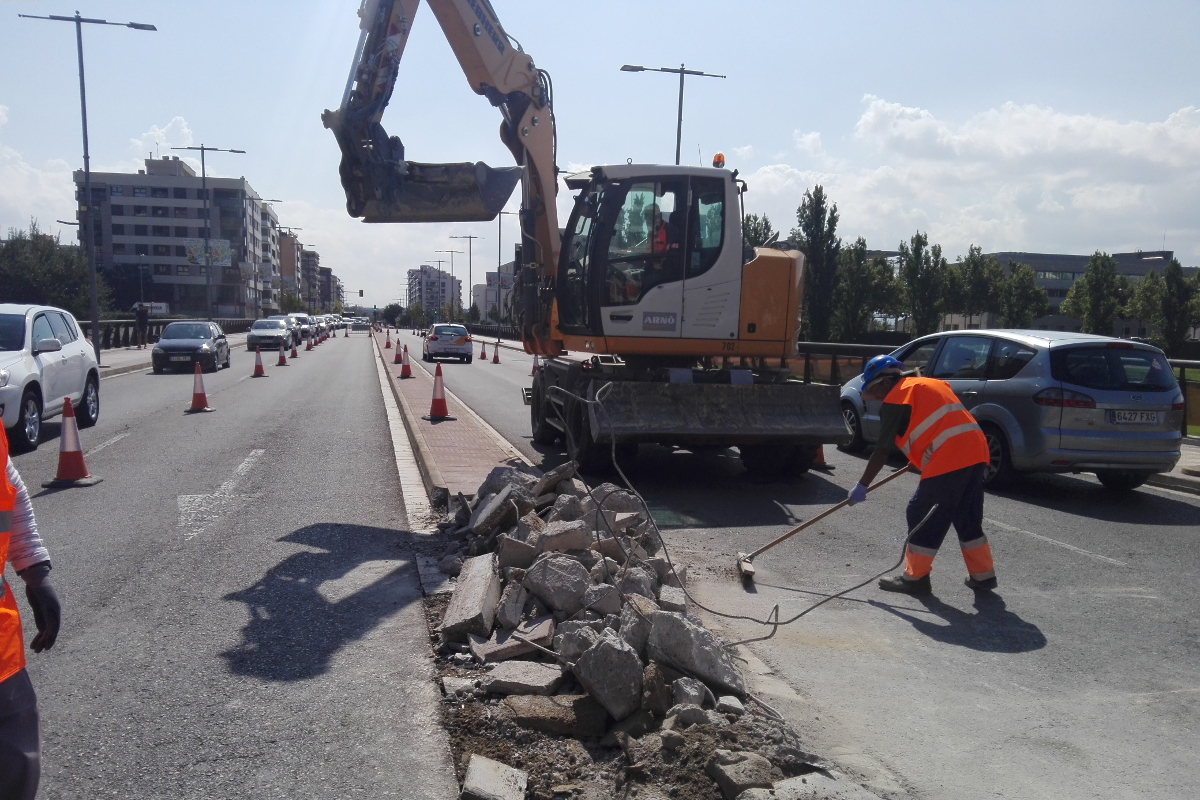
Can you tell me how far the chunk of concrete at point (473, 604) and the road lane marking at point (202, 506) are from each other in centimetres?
285

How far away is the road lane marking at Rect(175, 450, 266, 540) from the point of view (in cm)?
731

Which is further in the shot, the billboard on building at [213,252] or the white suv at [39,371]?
the billboard on building at [213,252]

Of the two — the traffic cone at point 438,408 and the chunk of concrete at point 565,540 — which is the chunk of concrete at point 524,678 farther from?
the traffic cone at point 438,408

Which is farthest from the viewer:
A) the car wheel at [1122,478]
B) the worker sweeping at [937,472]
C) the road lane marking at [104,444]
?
the road lane marking at [104,444]

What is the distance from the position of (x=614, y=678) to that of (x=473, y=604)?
129cm

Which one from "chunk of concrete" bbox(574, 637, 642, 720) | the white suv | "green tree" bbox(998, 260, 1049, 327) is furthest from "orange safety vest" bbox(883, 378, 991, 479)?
"green tree" bbox(998, 260, 1049, 327)

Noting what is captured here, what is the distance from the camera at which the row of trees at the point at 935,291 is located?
1604 inches

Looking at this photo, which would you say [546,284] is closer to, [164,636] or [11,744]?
[164,636]

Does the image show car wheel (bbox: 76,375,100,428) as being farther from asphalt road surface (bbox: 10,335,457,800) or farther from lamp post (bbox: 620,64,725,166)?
lamp post (bbox: 620,64,725,166)

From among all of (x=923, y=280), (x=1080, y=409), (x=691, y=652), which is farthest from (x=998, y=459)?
(x=923, y=280)

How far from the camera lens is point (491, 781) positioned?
3277 millimetres

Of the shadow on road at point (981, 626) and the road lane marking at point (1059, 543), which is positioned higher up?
the shadow on road at point (981, 626)

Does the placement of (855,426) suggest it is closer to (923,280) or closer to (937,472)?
(937,472)

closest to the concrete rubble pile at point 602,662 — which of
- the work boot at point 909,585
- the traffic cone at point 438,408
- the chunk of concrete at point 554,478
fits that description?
the chunk of concrete at point 554,478
